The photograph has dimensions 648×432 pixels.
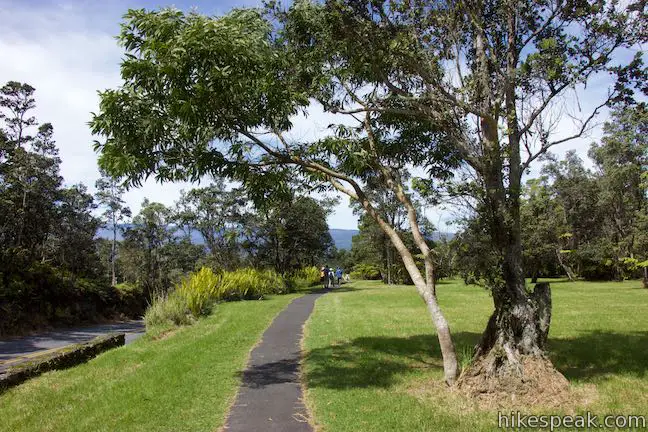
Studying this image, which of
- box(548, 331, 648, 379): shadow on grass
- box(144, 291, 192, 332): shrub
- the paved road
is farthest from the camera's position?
box(144, 291, 192, 332): shrub

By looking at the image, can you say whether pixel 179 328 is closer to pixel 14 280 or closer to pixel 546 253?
pixel 14 280

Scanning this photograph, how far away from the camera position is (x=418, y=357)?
8398mm

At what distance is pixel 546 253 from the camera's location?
32.9 m

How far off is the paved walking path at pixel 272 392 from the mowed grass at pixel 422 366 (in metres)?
0.24

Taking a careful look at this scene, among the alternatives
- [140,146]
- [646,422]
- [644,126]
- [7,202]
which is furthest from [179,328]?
[644,126]

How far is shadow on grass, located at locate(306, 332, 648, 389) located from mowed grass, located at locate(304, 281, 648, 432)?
0.02 metres

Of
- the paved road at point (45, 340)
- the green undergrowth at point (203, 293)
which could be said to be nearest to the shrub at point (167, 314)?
the green undergrowth at point (203, 293)

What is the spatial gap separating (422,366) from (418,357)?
67cm

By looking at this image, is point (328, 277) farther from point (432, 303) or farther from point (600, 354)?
point (432, 303)

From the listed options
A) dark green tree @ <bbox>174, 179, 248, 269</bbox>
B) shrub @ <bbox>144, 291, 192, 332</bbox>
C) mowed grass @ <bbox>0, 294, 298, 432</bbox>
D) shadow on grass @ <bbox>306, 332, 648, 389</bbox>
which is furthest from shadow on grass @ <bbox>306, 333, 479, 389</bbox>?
dark green tree @ <bbox>174, 179, 248, 269</bbox>

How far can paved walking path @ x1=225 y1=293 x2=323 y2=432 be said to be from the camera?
5242mm

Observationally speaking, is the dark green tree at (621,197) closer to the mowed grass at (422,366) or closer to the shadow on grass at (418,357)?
the mowed grass at (422,366)

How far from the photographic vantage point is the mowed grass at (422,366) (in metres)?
5.28

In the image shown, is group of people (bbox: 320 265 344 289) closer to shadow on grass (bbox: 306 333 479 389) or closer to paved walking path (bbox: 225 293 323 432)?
paved walking path (bbox: 225 293 323 432)
